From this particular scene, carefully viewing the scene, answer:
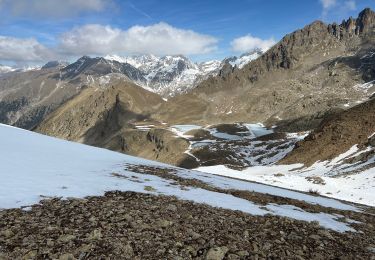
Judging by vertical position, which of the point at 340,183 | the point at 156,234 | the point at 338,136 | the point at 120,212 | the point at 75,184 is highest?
the point at 338,136

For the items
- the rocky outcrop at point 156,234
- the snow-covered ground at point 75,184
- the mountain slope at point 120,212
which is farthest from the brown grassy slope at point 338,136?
the rocky outcrop at point 156,234

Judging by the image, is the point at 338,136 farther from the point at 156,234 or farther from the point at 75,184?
the point at 156,234

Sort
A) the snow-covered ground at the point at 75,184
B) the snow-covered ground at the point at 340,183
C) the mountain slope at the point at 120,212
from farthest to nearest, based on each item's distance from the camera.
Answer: the snow-covered ground at the point at 340,183, the snow-covered ground at the point at 75,184, the mountain slope at the point at 120,212

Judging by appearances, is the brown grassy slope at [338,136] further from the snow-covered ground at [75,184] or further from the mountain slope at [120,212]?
the mountain slope at [120,212]

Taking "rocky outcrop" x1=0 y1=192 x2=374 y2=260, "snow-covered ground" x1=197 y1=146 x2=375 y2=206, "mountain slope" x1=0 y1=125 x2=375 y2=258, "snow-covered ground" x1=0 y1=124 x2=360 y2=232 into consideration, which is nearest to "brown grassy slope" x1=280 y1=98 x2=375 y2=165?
"snow-covered ground" x1=197 y1=146 x2=375 y2=206

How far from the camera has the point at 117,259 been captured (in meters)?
8.34

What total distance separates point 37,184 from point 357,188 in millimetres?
34193

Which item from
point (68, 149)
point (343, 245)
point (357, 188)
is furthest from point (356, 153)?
point (343, 245)

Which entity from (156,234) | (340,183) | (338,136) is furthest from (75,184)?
(338,136)

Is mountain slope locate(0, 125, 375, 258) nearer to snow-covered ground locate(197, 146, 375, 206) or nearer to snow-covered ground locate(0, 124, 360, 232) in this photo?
snow-covered ground locate(0, 124, 360, 232)

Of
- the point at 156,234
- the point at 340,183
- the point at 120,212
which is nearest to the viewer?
the point at 156,234

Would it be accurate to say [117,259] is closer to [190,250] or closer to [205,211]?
[190,250]

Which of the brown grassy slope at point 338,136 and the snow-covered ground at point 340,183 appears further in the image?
the brown grassy slope at point 338,136

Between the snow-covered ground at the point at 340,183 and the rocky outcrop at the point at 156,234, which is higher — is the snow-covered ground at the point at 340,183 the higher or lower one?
the higher one
